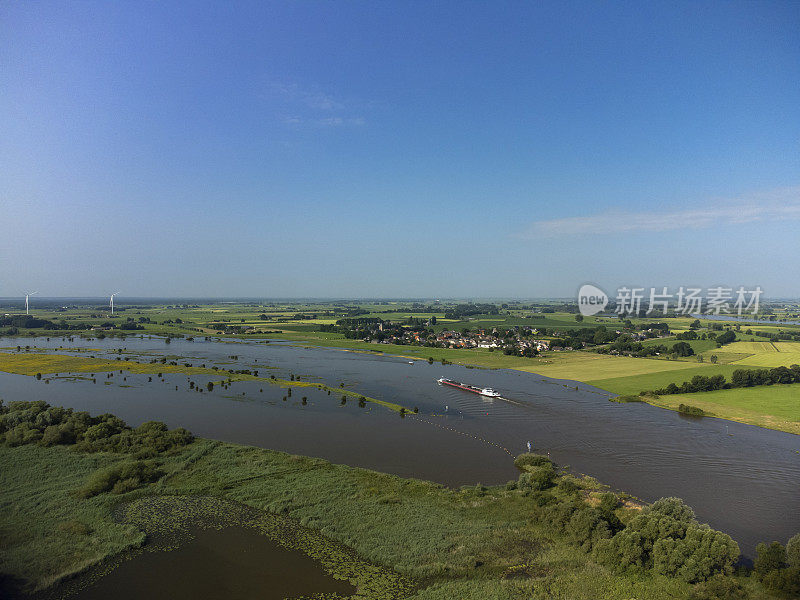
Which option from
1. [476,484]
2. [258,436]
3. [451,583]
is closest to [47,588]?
[451,583]

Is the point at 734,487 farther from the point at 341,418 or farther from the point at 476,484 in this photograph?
the point at 341,418

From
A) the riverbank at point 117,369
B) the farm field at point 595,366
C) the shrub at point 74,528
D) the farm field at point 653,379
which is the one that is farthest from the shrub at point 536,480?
the farm field at point 595,366

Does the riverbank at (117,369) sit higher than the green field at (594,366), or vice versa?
the green field at (594,366)

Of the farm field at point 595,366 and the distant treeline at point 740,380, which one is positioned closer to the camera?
the distant treeline at point 740,380

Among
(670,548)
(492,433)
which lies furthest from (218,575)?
(492,433)

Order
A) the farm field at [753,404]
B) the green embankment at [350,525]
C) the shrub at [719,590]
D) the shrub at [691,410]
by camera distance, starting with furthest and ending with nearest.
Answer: the shrub at [691,410] < the farm field at [753,404] < the green embankment at [350,525] < the shrub at [719,590]

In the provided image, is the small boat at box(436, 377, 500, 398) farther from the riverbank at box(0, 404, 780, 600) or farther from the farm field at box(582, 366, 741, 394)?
the riverbank at box(0, 404, 780, 600)

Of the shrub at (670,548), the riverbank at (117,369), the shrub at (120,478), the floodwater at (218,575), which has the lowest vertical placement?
the riverbank at (117,369)

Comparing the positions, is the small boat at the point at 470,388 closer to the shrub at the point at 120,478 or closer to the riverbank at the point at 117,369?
the riverbank at the point at 117,369
